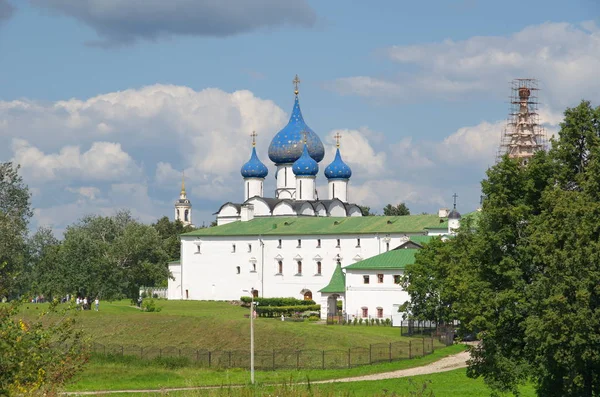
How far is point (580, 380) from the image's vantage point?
28531 millimetres

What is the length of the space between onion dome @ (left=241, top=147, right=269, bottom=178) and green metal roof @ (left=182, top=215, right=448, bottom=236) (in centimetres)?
806

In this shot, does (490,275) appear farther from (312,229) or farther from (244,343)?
(312,229)

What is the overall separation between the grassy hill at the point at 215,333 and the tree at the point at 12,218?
6305 mm

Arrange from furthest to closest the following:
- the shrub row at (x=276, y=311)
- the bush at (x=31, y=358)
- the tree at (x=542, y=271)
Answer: the shrub row at (x=276, y=311) < the tree at (x=542, y=271) < the bush at (x=31, y=358)

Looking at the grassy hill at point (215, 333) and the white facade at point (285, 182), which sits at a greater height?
the white facade at point (285, 182)

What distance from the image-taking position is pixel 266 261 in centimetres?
8712

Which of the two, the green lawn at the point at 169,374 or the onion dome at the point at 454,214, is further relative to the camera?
the onion dome at the point at 454,214

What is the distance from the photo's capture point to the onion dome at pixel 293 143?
99.6m

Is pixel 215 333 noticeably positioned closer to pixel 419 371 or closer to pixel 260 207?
pixel 419 371

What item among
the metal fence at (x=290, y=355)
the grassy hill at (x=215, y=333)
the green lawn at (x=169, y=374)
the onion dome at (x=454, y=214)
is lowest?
the green lawn at (x=169, y=374)

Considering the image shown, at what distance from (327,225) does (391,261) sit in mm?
17922

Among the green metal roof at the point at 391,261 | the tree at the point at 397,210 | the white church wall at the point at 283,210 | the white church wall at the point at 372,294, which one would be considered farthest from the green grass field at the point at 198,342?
the tree at the point at 397,210

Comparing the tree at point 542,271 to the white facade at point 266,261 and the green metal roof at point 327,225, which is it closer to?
the green metal roof at point 327,225

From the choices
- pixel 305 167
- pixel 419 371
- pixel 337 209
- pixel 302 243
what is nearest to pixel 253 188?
pixel 305 167
